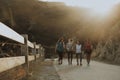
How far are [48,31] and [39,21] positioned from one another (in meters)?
2.79

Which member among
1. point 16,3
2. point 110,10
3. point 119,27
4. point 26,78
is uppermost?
point 16,3

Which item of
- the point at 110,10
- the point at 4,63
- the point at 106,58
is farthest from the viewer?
the point at 110,10

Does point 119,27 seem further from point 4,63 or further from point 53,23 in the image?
point 53,23

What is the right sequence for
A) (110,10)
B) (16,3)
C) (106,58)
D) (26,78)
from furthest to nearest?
(16,3) < (110,10) < (106,58) < (26,78)

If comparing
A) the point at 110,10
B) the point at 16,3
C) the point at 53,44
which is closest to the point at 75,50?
the point at 110,10

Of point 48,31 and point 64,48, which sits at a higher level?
point 48,31

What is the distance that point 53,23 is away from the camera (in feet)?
219

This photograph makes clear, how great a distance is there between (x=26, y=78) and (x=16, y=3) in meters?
63.0

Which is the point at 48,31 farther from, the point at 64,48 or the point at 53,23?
the point at 64,48

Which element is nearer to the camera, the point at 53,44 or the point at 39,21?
the point at 53,44

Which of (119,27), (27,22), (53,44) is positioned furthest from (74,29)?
(119,27)

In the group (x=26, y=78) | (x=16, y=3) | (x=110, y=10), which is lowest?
(x=26, y=78)

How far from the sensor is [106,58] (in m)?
30.0

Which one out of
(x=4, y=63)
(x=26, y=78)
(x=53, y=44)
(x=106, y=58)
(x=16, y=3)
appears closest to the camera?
(x=4, y=63)
